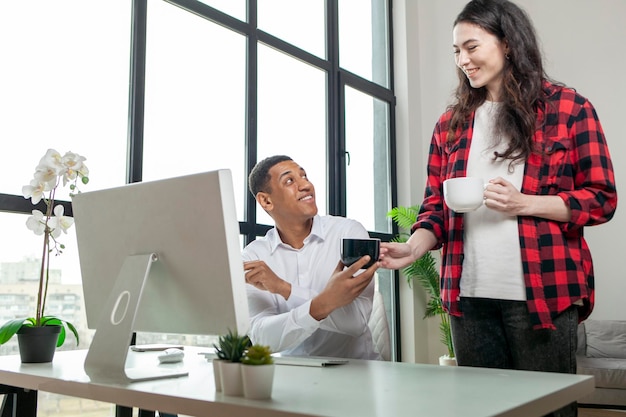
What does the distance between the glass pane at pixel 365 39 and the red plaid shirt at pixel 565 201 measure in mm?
3605

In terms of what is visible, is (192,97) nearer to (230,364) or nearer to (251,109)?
(251,109)

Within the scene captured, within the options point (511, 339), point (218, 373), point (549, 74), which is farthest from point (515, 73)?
point (549, 74)

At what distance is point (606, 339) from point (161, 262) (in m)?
4.49

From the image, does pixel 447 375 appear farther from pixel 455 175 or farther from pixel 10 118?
pixel 10 118

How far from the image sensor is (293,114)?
4324 mm

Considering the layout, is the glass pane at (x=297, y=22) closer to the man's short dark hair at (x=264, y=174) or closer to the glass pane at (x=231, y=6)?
the glass pane at (x=231, y=6)

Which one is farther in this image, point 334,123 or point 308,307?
point 334,123

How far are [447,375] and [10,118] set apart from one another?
2.31 metres

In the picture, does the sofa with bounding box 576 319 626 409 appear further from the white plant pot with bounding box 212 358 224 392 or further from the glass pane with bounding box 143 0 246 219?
the white plant pot with bounding box 212 358 224 392

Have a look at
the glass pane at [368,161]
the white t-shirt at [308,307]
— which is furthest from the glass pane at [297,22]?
the white t-shirt at [308,307]

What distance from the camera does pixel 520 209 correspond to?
1.34 m

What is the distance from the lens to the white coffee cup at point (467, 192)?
1335 mm

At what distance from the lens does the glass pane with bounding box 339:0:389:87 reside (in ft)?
16.4

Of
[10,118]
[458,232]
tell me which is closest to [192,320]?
[458,232]
